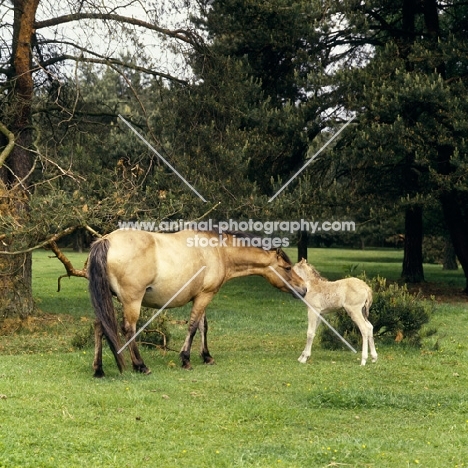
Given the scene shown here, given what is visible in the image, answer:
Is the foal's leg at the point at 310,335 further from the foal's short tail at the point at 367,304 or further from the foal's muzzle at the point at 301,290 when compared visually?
the foal's short tail at the point at 367,304

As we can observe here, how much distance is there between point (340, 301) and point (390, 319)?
1.85 metres

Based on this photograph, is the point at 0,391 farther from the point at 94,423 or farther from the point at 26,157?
the point at 26,157

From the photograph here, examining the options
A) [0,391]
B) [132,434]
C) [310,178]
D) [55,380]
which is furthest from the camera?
[310,178]

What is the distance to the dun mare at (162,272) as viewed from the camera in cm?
923

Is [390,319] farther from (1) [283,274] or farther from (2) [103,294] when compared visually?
(2) [103,294]

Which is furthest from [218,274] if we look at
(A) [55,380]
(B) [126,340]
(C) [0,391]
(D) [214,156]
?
(D) [214,156]

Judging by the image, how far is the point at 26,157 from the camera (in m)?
16.2

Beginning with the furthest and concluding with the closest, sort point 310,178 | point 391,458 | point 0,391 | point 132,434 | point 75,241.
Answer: point 75,241, point 310,178, point 0,391, point 132,434, point 391,458

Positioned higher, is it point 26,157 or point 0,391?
point 26,157

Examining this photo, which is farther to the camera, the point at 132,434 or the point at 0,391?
the point at 0,391

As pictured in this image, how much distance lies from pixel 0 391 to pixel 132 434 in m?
2.27

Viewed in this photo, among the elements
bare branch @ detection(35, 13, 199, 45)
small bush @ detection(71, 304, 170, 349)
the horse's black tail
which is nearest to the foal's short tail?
small bush @ detection(71, 304, 170, 349)

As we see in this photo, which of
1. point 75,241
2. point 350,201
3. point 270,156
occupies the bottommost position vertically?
point 75,241

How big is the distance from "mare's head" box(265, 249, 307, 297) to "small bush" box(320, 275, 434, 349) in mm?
1562
